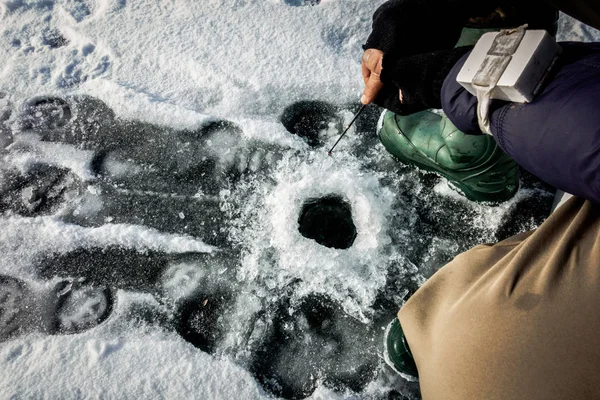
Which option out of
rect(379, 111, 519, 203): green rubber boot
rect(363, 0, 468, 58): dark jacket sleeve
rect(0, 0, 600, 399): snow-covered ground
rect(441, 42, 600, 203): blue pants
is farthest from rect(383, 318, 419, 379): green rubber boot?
rect(363, 0, 468, 58): dark jacket sleeve

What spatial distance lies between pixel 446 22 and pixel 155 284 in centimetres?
121

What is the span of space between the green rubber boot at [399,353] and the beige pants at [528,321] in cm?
23

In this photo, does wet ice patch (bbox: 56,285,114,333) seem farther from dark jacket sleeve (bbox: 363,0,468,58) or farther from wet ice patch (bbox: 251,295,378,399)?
dark jacket sleeve (bbox: 363,0,468,58)

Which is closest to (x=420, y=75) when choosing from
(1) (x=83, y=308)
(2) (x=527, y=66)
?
(2) (x=527, y=66)

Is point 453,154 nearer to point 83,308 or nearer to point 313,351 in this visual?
point 313,351

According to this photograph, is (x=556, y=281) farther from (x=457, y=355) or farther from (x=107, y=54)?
(x=107, y=54)

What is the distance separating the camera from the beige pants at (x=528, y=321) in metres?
0.61

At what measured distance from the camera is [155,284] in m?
1.33

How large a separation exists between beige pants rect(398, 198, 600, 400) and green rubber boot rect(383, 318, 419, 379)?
0.23 m

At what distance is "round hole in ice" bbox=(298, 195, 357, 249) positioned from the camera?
136 cm

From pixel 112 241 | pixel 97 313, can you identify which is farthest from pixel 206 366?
pixel 112 241

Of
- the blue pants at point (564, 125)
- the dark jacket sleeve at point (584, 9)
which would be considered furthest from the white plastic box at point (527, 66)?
the dark jacket sleeve at point (584, 9)

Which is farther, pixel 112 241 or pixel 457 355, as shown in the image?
pixel 112 241

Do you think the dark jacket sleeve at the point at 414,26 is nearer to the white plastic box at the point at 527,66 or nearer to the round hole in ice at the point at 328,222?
the white plastic box at the point at 527,66
